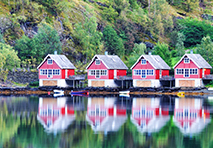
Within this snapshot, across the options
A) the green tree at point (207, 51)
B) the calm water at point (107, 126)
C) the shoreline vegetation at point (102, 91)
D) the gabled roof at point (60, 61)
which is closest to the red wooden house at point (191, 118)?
the calm water at point (107, 126)

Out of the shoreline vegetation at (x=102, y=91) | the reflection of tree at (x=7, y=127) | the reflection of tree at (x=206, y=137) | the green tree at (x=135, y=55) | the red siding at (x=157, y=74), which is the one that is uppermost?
the green tree at (x=135, y=55)

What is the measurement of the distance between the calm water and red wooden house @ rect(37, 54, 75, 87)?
123ft

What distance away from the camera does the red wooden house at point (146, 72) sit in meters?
91.4

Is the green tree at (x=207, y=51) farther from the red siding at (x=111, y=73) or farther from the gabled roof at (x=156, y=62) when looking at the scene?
the red siding at (x=111, y=73)

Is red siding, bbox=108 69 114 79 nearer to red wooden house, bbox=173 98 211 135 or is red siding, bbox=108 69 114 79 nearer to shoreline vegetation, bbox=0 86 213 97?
shoreline vegetation, bbox=0 86 213 97

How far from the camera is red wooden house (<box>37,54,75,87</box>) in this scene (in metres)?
94.1

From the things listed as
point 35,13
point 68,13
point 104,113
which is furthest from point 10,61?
point 104,113

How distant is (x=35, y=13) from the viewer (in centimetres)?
12038

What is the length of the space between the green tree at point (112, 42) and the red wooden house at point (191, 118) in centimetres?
6931

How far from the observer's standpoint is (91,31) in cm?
11906

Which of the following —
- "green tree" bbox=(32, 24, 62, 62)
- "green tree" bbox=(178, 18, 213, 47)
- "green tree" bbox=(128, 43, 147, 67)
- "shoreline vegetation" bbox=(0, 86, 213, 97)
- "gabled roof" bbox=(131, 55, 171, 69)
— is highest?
"green tree" bbox=(178, 18, 213, 47)

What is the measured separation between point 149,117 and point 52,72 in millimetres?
51166

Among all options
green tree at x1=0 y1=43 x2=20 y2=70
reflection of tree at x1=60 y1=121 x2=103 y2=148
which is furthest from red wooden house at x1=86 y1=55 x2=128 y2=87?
reflection of tree at x1=60 y1=121 x2=103 y2=148

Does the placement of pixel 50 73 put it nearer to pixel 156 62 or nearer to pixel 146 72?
pixel 146 72
